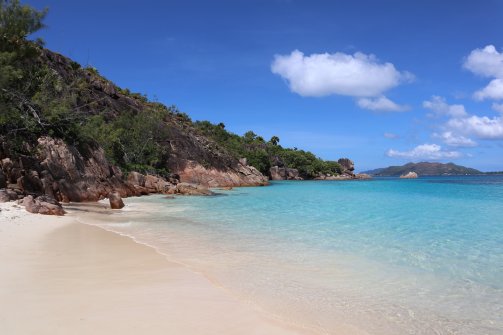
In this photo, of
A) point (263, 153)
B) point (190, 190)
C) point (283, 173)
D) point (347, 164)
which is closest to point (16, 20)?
point (190, 190)

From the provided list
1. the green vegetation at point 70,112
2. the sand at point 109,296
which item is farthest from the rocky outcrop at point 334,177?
the sand at point 109,296

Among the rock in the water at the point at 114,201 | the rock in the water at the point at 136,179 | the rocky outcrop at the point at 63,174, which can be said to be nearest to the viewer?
the rocky outcrop at the point at 63,174

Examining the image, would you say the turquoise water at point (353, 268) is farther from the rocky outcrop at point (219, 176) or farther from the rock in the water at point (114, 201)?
the rocky outcrop at point (219, 176)

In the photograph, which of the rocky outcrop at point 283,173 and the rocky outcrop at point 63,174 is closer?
the rocky outcrop at point 63,174

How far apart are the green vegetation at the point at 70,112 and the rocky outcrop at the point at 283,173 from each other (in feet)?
6.28

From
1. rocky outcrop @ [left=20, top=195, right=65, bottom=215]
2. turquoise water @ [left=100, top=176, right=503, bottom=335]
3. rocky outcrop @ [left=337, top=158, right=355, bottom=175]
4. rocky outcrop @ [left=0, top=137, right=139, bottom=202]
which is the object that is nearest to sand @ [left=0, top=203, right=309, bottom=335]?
turquoise water @ [left=100, top=176, right=503, bottom=335]

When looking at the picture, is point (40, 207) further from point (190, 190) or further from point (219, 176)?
point (219, 176)

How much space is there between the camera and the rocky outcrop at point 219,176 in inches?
2183

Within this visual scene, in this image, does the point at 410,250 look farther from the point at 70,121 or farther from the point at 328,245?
the point at 70,121

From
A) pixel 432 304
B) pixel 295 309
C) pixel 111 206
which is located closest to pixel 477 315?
pixel 432 304

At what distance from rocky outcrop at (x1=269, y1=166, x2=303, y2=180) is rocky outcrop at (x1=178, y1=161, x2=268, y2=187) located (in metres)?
28.1

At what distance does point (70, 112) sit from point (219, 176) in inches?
1272

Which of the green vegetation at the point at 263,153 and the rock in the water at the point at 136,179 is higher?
the green vegetation at the point at 263,153

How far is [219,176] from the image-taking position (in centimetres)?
5919
